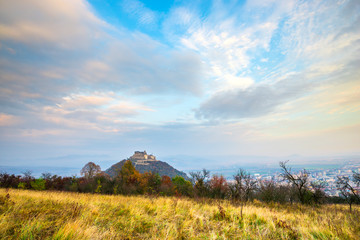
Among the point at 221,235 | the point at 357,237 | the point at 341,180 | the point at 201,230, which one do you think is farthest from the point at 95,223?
the point at 341,180

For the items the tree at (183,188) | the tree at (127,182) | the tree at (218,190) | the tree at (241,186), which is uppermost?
the tree at (241,186)

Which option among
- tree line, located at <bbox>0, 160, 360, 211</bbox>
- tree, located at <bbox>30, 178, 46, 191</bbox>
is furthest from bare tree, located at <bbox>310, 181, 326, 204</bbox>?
tree, located at <bbox>30, 178, 46, 191</bbox>

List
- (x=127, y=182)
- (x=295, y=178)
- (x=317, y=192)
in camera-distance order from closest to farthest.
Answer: (x=295, y=178)
(x=317, y=192)
(x=127, y=182)

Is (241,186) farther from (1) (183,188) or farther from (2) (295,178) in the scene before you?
(1) (183,188)

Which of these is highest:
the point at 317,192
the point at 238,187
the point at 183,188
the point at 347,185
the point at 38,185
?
the point at 347,185

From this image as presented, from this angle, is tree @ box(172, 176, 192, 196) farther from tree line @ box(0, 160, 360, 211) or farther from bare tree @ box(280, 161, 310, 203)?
bare tree @ box(280, 161, 310, 203)

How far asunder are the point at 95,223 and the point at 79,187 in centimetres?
7011

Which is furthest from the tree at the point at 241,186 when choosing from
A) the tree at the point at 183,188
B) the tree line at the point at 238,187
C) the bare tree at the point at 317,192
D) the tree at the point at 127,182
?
the tree at the point at 127,182

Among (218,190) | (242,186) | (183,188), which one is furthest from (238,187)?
(183,188)

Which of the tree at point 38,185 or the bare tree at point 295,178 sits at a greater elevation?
the bare tree at point 295,178

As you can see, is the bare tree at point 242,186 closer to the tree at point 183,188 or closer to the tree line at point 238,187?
the tree line at point 238,187

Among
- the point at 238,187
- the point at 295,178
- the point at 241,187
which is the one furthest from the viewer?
the point at 295,178

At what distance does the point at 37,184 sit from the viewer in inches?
2138

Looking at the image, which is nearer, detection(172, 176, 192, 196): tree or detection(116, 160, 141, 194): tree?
detection(116, 160, 141, 194): tree
